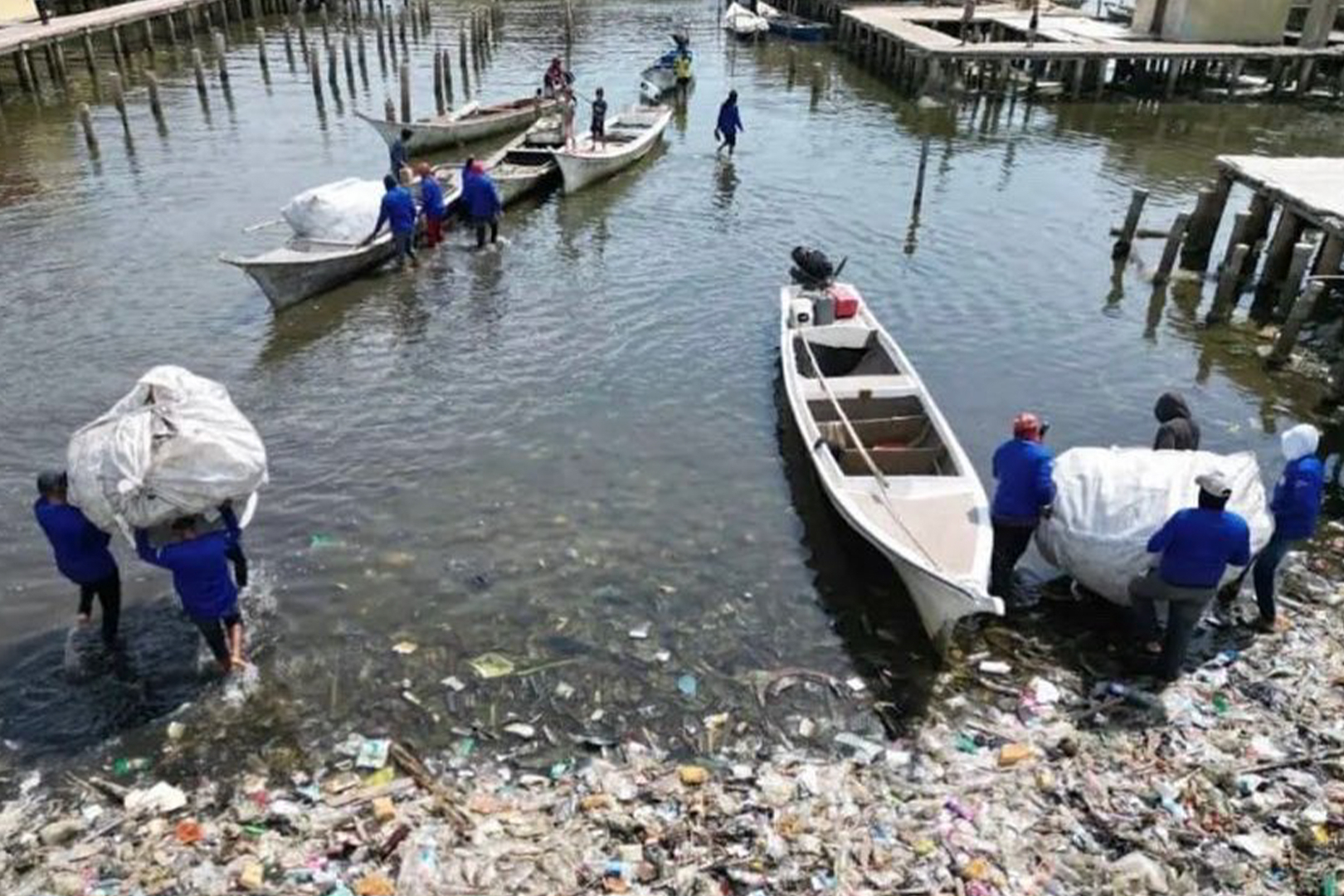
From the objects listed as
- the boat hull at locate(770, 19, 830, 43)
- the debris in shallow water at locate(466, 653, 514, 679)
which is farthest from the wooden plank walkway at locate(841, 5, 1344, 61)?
the debris in shallow water at locate(466, 653, 514, 679)

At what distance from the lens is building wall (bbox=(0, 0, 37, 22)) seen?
117ft

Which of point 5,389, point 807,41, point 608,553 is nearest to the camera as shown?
point 608,553

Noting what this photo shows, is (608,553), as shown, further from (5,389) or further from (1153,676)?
(5,389)

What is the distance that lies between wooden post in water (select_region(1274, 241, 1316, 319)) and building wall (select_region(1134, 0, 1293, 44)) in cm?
2420

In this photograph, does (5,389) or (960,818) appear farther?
(5,389)

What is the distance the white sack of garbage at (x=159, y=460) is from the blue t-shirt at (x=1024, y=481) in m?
6.49

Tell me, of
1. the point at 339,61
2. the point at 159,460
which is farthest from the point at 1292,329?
the point at 339,61

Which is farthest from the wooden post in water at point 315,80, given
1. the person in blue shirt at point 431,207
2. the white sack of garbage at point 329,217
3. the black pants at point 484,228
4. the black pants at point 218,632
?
the black pants at point 218,632

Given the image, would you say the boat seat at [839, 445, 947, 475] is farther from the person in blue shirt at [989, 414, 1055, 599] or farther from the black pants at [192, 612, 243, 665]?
the black pants at [192, 612, 243, 665]

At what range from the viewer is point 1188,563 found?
8.03m

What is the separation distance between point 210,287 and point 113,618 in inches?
405

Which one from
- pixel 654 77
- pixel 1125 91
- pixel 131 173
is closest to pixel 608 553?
pixel 131 173

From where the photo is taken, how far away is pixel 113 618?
8766mm

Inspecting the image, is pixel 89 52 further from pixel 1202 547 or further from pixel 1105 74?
pixel 1202 547
